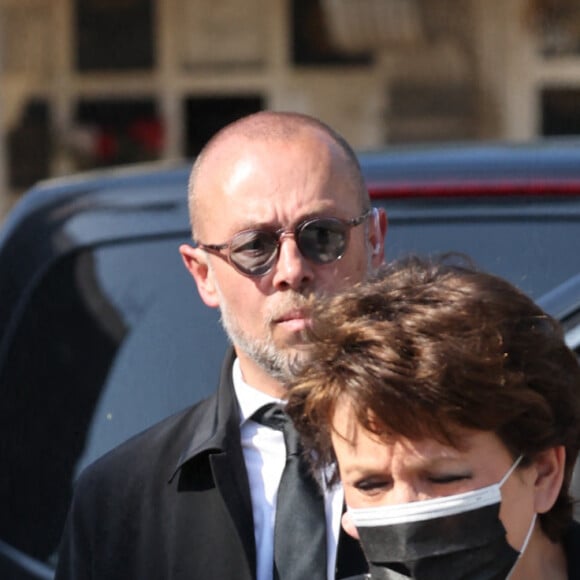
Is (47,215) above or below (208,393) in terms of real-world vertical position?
above

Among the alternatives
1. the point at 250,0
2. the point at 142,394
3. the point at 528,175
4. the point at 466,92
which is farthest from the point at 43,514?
the point at 250,0

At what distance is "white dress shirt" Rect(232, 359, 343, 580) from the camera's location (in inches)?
93.3

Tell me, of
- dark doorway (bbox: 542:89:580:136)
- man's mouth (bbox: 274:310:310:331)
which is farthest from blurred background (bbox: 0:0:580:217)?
man's mouth (bbox: 274:310:310:331)

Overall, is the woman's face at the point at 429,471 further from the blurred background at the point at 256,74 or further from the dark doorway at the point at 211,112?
the dark doorway at the point at 211,112

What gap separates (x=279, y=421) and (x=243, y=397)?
91 millimetres

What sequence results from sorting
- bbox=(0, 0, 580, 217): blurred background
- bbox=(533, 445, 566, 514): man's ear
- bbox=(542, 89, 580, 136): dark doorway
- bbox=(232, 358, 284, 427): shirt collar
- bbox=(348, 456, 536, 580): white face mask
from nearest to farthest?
bbox=(348, 456, 536, 580): white face mask, bbox=(533, 445, 566, 514): man's ear, bbox=(232, 358, 284, 427): shirt collar, bbox=(0, 0, 580, 217): blurred background, bbox=(542, 89, 580, 136): dark doorway

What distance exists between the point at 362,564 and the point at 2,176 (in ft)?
27.8

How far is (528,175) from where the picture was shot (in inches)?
117

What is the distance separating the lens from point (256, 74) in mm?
10281

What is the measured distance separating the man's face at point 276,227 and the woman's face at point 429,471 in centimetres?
41

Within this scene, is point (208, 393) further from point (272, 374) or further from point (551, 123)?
point (551, 123)

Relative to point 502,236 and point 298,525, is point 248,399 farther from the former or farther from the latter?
point 502,236

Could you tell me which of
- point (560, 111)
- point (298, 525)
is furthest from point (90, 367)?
point (560, 111)

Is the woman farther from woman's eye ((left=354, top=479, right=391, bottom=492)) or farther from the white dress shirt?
the white dress shirt
